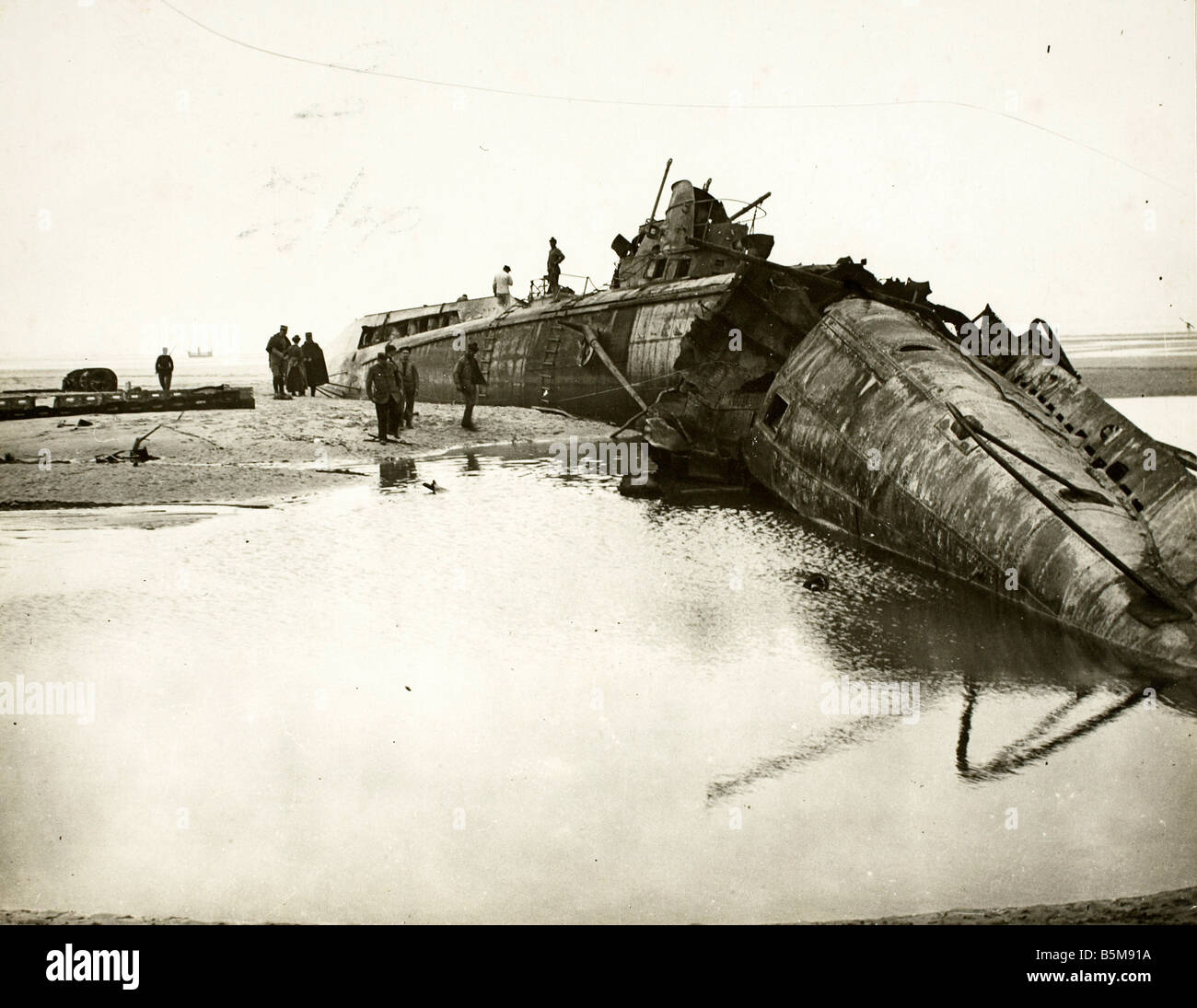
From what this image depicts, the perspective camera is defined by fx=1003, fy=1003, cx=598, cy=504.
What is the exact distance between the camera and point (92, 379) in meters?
15.9

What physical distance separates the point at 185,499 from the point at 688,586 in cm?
591

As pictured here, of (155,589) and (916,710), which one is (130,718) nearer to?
(155,589)

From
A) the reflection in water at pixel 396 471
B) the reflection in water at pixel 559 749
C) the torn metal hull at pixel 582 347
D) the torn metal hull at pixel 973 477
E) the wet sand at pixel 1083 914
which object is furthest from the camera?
the torn metal hull at pixel 582 347

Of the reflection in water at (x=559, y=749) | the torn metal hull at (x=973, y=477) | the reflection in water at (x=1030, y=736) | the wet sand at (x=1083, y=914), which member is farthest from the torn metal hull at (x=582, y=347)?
the wet sand at (x=1083, y=914)

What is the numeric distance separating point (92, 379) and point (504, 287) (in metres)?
13.5

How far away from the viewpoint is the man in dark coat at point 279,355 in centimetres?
2400

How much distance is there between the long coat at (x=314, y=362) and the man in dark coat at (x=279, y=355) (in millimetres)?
1058

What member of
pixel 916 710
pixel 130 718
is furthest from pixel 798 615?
pixel 130 718

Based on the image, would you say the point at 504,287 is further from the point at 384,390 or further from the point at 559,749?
the point at 559,749

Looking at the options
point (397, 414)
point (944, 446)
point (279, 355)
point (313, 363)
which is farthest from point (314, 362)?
point (944, 446)

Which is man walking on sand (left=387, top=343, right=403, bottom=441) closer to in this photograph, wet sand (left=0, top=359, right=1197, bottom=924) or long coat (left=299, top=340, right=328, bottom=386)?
wet sand (left=0, top=359, right=1197, bottom=924)

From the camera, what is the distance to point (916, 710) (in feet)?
18.6

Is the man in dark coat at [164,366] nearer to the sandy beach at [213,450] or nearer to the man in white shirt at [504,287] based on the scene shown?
the sandy beach at [213,450]

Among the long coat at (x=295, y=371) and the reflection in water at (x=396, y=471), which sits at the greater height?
the long coat at (x=295, y=371)
